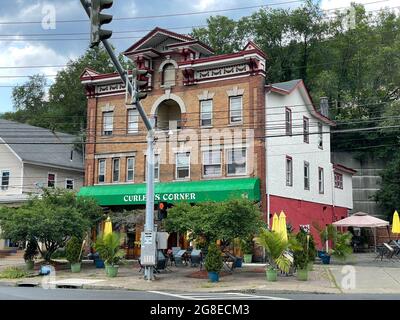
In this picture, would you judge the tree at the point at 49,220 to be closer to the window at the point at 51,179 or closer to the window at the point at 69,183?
the window at the point at 51,179

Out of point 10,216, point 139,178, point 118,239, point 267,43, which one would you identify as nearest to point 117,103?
point 139,178

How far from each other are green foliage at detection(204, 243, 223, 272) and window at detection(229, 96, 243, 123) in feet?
38.3

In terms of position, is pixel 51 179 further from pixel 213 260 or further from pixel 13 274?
pixel 213 260

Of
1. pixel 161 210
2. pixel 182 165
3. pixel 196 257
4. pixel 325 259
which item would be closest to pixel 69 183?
pixel 182 165

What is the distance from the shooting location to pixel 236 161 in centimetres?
3125

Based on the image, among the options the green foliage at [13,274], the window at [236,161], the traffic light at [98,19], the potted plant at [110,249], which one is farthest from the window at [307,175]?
the traffic light at [98,19]

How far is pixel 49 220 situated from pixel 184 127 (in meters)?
10.7

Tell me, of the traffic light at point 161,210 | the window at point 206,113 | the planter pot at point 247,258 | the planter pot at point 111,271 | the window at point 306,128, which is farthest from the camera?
the window at point 306,128

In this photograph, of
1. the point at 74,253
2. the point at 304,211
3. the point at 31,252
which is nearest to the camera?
the point at 74,253

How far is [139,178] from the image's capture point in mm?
34094

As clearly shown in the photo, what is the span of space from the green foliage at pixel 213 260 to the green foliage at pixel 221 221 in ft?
3.21

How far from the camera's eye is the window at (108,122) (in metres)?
35.8

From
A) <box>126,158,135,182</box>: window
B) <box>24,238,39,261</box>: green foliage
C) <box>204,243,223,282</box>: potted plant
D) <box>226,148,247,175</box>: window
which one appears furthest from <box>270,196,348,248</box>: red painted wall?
<box>24,238,39,261</box>: green foliage

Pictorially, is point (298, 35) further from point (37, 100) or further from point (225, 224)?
point (225, 224)
